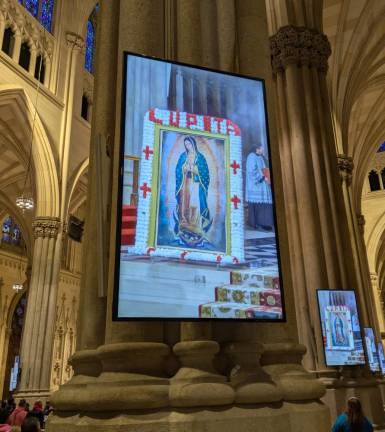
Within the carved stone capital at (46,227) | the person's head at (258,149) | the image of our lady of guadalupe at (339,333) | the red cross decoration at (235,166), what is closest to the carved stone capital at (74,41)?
the carved stone capital at (46,227)

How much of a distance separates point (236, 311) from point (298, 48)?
6960mm

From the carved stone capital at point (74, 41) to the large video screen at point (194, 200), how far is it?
51.1 feet

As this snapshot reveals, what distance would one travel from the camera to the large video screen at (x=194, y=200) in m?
2.24

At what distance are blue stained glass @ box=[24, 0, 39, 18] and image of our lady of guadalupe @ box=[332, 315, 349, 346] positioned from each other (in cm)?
1460

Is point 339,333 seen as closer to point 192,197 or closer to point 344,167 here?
point 192,197

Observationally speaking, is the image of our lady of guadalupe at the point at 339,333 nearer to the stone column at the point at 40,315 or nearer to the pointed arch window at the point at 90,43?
the stone column at the point at 40,315

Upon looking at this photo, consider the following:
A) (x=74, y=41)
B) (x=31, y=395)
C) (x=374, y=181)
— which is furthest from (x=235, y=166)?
(x=374, y=181)

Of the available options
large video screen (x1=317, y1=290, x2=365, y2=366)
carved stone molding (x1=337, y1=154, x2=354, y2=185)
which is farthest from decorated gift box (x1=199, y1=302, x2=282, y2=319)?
carved stone molding (x1=337, y1=154, x2=354, y2=185)

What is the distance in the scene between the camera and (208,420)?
2031mm

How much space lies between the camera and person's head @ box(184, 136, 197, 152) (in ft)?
8.34

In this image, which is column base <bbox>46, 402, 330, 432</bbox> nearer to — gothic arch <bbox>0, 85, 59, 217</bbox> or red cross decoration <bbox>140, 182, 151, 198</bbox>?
red cross decoration <bbox>140, 182, 151, 198</bbox>

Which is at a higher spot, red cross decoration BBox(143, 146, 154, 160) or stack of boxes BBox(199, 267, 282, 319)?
red cross decoration BBox(143, 146, 154, 160)

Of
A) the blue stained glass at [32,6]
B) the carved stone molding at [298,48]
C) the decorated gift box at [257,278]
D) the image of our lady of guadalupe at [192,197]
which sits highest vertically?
the blue stained glass at [32,6]

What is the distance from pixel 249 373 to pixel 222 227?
0.79m
